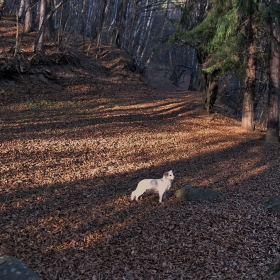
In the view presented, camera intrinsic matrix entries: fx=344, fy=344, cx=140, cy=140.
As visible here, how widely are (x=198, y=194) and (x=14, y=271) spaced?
15.1 feet

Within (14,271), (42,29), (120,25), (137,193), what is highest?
(120,25)

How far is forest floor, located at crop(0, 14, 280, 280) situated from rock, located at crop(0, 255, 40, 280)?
553mm

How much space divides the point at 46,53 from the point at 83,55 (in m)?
6.46

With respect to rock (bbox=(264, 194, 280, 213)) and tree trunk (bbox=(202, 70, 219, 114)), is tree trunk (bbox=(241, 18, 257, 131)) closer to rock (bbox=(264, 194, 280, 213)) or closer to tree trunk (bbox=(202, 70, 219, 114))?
tree trunk (bbox=(202, 70, 219, 114))

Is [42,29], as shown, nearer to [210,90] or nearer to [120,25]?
[210,90]

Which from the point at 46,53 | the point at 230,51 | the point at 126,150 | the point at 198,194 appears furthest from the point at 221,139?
the point at 46,53

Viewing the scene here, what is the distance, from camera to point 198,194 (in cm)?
790

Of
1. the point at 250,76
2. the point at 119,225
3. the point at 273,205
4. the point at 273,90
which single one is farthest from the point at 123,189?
the point at 250,76

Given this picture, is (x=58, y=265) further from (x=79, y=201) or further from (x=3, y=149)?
(x=3, y=149)

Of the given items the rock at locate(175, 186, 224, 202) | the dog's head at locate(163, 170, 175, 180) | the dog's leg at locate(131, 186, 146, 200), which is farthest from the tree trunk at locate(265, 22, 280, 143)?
the dog's leg at locate(131, 186, 146, 200)

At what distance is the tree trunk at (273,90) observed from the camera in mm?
13477

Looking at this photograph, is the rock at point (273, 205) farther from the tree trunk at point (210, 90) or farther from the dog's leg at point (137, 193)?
the tree trunk at point (210, 90)

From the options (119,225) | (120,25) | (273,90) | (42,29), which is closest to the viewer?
(119,225)

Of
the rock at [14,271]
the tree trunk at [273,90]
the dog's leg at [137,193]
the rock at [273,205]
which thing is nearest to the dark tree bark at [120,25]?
the tree trunk at [273,90]
